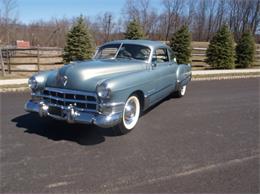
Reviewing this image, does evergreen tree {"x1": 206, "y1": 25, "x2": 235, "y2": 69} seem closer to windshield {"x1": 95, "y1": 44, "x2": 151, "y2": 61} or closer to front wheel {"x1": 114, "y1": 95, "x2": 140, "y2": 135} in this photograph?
windshield {"x1": 95, "y1": 44, "x2": 151, "y2": 61}

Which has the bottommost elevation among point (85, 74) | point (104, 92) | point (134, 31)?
point (104, 92)

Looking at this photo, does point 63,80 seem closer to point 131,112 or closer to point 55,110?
point 55,110

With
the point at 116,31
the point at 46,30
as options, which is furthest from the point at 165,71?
the point at 46,30

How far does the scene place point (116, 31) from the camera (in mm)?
46875

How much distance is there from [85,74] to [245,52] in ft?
57.8

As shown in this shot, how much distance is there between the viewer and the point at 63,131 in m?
5.00

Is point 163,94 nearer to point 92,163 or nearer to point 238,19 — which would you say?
point 92,163

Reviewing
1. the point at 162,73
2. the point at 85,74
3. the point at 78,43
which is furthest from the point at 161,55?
the point at 78,43

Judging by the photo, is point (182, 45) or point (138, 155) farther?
point (182, 45)

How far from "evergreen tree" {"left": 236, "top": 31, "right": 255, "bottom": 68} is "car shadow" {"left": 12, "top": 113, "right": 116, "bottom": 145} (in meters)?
17.1

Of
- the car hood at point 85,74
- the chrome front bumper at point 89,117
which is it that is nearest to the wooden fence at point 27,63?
the car hood at point 85,74

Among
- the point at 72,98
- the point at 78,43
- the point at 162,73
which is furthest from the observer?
the point at 78,43

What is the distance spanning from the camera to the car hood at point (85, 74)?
4.64 m

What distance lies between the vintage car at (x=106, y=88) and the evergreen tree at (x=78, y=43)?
32.0ft
